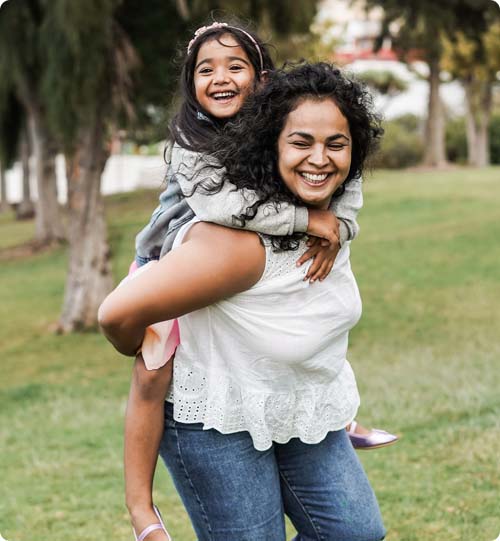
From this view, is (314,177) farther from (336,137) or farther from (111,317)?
(111,317)

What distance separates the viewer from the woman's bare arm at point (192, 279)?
2.28 metres

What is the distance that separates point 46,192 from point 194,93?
59.2 feet

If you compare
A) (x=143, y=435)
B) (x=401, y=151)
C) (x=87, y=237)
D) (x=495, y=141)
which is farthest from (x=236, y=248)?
(x=495, y=141)

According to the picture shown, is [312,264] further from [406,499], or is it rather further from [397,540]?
[406,499]

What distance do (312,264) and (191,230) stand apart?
0.31 m

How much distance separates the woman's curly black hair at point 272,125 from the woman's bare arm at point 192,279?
0.10 m

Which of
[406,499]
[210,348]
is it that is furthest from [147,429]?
[406,499]

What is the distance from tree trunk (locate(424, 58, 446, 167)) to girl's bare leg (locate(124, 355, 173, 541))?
25259mm

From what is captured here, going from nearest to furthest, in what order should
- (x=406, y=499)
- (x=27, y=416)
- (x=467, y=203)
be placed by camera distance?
(x=406, y=499) < (x=27, y=416) < (x=467, y=203)

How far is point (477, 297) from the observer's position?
10.8m

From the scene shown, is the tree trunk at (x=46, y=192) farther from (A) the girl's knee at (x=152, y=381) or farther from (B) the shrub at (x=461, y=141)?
(B) the shrub at (x=461, y=141)

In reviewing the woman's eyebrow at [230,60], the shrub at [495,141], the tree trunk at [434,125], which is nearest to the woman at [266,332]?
the woman's eyebrow at [230,60]

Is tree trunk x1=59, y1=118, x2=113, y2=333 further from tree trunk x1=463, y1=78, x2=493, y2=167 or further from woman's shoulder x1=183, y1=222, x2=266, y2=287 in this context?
tree trunk x1=463, y1=78, x2=493, y2=167

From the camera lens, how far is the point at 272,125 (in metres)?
2.40
